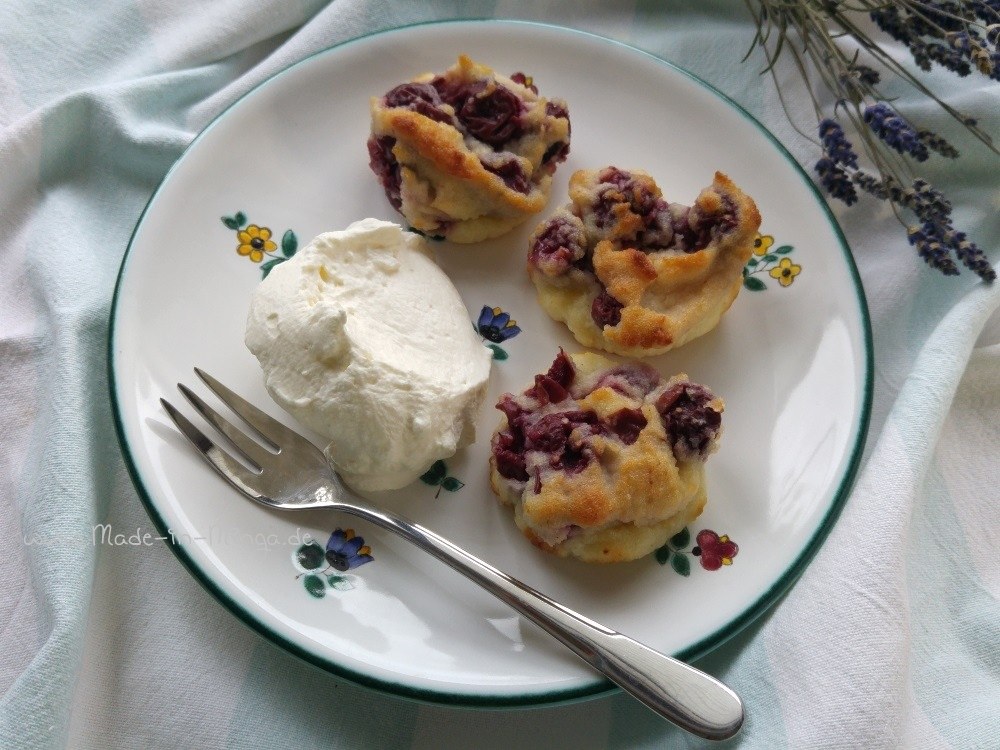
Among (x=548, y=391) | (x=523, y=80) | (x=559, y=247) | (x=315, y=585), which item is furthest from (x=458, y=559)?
(x=523, y=80)

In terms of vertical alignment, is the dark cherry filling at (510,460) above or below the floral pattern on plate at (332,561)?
above

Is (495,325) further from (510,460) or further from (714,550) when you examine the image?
(714,550)

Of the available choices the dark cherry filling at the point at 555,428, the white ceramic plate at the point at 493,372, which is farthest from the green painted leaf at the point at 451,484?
the dark cherry filling at the point at 555,428

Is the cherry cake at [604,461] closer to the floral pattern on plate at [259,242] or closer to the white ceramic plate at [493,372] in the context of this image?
the white ceramic plate at [493,372]

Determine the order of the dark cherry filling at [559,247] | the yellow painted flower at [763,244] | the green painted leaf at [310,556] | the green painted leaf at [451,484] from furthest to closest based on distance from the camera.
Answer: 1. the yellow painted flower at [763,244]
2. the dark cherry filling at [559,247]
3. the green painted leaf at [451,484]
4. the green painted leaf at [310,556]

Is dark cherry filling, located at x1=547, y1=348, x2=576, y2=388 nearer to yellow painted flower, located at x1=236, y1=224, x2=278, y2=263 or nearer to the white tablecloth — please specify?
the white tablecloth

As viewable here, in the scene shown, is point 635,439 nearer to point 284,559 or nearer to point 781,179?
point 284,559
